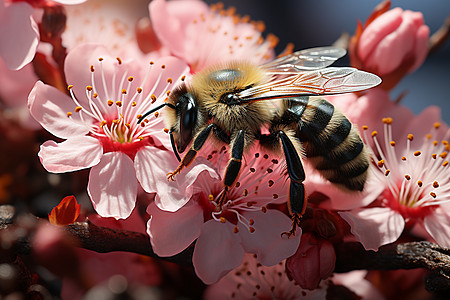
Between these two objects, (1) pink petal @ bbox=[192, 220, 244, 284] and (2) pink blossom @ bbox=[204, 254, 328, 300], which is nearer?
(1) pink petal @ bbox=[192, 220, 244, 284]

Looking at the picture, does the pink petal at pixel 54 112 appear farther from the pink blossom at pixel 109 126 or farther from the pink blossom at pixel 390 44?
the pink blossom at pixel 390 44

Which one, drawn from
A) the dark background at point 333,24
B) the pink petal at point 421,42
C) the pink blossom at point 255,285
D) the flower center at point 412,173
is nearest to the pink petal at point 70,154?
the pink blossom at point 255,285

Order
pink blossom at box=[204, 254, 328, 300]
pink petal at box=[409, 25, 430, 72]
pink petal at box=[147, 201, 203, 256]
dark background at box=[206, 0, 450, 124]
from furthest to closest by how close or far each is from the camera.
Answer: dark background at box=[206, 0, 450, 124] → pink petal at box=[409, 25, 430, 72] → pink blossom at box=[204, 254, 328, 300] → pink petal at box=[147, 201, 203, 256]

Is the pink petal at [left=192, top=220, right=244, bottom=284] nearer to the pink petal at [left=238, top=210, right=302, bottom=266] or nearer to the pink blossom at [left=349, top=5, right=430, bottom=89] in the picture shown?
the pink petal at [left=238, top=210, right=302, bottom=266]

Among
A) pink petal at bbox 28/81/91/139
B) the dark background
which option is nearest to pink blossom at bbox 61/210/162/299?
pink petal at bbox 28/81/91/139

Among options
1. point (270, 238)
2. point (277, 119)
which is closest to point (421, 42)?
point (277, 119)

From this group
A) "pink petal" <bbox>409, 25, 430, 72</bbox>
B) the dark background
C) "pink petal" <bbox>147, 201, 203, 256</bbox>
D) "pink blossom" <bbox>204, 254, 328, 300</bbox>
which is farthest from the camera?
the dark background
